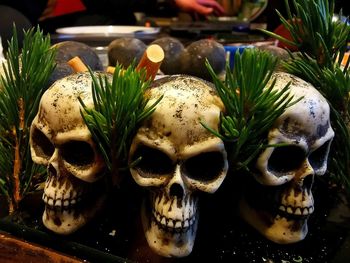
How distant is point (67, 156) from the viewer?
42 centimetres

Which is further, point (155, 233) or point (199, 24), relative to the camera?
point (199, 24)

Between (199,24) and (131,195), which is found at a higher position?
(131,195)

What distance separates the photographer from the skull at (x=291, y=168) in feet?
1.27

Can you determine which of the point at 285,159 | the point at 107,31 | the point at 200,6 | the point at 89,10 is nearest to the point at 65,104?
the point at 285,159

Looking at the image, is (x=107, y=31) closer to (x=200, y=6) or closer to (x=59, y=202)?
(x=200, y=6)

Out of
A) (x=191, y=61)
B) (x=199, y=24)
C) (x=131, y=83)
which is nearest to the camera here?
A: (x=131, y=83)

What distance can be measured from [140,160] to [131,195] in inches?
3.0

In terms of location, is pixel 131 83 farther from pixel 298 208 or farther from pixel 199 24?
pixel 199 24

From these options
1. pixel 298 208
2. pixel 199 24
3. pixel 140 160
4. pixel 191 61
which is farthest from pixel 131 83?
pixel 199 24

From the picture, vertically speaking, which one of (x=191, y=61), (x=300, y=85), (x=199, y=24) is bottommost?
(x=199, y=24)

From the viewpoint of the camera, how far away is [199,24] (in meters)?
1.97

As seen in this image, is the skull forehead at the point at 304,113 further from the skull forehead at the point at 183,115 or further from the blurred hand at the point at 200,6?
the blurred hand at the point at 200,6

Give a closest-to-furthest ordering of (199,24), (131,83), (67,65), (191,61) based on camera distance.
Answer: (131,83) < (67,65) < (191,61) < (199,24)

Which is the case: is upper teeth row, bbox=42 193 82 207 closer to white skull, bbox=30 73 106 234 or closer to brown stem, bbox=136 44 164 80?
white skull, bbox=30 73 106 234
